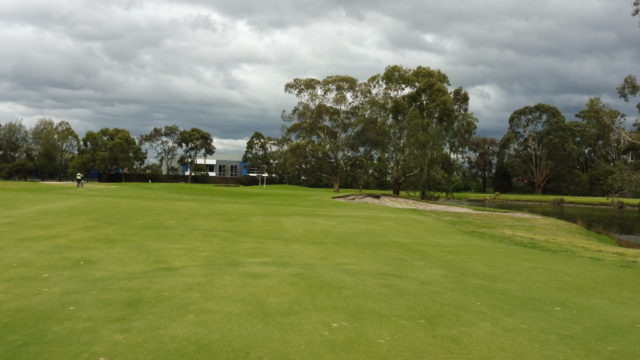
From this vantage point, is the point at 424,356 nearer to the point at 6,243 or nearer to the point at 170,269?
the point at 170,269

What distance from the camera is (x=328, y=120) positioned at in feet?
246

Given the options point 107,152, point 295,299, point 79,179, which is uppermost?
point 107,152

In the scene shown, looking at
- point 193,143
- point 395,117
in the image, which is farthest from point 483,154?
point 193,143

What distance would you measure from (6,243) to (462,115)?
63.7m

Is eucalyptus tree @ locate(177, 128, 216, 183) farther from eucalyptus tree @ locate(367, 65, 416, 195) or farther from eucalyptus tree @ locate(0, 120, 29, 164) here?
eucalyptus tree @ locate(367, 65, 416, 195)

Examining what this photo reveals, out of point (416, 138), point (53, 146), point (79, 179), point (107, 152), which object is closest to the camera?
point (79, 179)

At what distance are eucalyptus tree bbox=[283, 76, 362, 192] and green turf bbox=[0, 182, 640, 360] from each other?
59.2 metres

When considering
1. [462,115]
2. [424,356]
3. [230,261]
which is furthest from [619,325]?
[462,115]

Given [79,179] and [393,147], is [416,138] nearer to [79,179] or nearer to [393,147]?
[393,147]

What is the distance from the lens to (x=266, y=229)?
17938mm

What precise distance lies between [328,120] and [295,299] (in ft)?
224

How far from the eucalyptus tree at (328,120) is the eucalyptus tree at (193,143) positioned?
34.7m

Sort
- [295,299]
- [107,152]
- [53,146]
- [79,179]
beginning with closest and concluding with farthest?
1. [295,299]
2. [79,179]
3. [107,152]
4. [53,146]

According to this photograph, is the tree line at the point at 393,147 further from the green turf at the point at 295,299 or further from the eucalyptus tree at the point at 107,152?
the green turf at the point at 295,299
